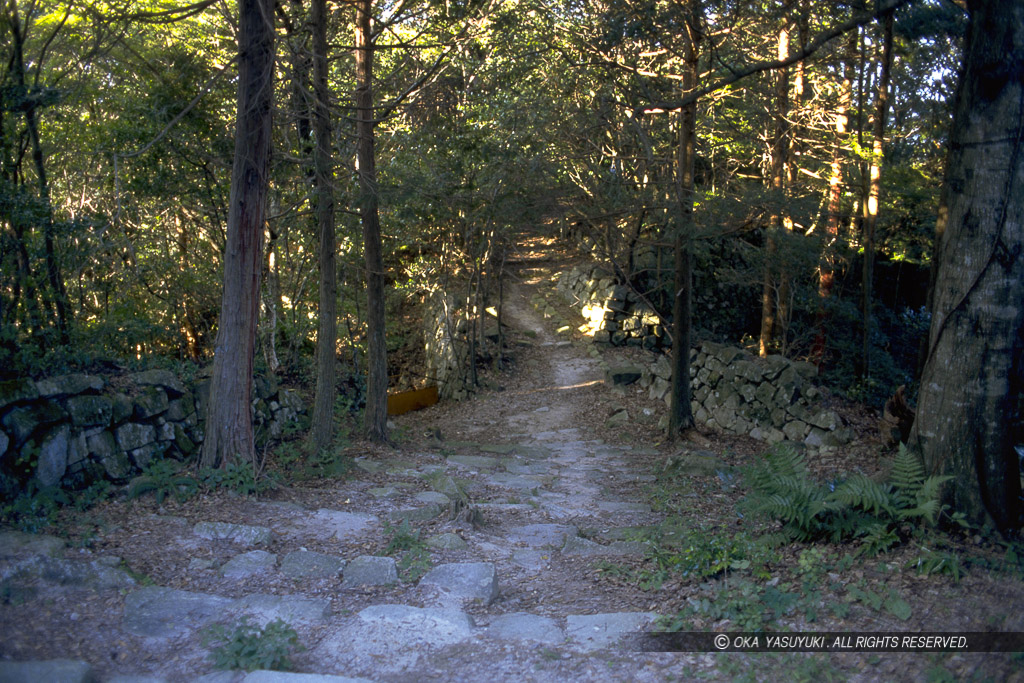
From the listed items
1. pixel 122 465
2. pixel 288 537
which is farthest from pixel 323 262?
pixel 288 537

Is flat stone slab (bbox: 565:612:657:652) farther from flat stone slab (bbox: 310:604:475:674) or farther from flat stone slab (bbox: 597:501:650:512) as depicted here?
flat stone slab (bbox: 597:501:650:512)

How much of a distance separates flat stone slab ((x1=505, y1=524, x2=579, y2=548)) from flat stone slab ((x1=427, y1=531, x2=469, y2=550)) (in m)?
0.56

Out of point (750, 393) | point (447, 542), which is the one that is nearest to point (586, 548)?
point (447, 542)

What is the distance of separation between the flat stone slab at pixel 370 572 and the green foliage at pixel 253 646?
880mm

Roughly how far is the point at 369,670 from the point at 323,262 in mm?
6319

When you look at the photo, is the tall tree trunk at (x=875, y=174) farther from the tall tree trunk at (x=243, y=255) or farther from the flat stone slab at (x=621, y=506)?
the tall tree trunk at (x=243, y=255)

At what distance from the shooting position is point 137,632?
392 cm

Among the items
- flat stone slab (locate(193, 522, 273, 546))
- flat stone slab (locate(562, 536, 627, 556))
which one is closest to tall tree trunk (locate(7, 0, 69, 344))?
flat stone slab (locate(193, 522, 273, 546))

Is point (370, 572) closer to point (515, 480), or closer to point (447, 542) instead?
point (447, 542)

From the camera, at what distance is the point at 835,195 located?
13344 mm

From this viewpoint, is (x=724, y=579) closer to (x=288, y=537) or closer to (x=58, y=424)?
(x=288, y=537)

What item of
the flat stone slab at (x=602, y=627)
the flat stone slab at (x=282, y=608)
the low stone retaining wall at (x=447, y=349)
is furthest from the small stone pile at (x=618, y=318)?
the flat stone slab at (x=282, y=608)

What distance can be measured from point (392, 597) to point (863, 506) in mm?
3444

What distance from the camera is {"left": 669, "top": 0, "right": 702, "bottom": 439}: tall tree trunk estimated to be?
32.9 ft
